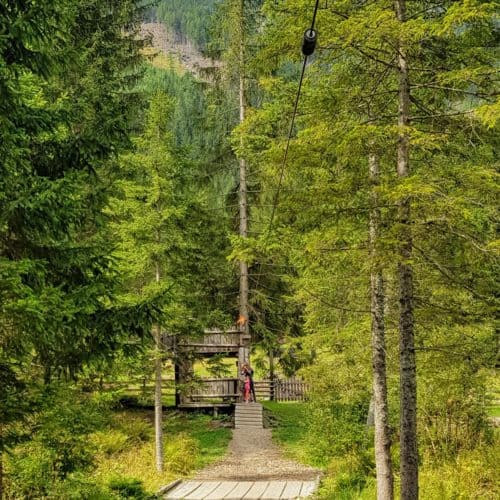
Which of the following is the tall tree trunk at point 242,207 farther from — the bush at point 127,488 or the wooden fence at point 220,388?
the bush at point 127,488

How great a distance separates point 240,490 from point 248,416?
8.13 m

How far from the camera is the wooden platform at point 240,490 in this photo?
1116 cm

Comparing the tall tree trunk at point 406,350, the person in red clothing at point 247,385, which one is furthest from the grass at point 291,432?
the tall tree trunk at point 406,350

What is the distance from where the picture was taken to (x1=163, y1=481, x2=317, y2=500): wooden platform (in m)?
11.2

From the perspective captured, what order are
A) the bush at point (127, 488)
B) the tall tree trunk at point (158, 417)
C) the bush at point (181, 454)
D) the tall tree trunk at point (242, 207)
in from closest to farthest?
the bush at point (127, 488) < the tall tree trunk at point (158, 417) < the bush at point (181, 454) < the tall tree trunk at point (242, 207)

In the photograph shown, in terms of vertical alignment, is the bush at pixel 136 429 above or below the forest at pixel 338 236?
below

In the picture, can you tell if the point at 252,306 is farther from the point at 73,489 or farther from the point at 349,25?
the point at 349,25

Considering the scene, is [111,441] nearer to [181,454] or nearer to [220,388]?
[181,454]

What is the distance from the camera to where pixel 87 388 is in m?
10.9

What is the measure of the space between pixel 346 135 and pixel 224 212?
1674cm

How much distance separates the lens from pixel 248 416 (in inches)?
790

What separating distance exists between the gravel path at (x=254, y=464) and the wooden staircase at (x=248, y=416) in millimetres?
380

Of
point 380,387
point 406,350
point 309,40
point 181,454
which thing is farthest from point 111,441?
point 309,40

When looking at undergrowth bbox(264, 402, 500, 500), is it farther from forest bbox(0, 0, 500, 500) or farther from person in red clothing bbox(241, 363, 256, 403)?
person in red clothing bbox(241, 363, 256, 403)
